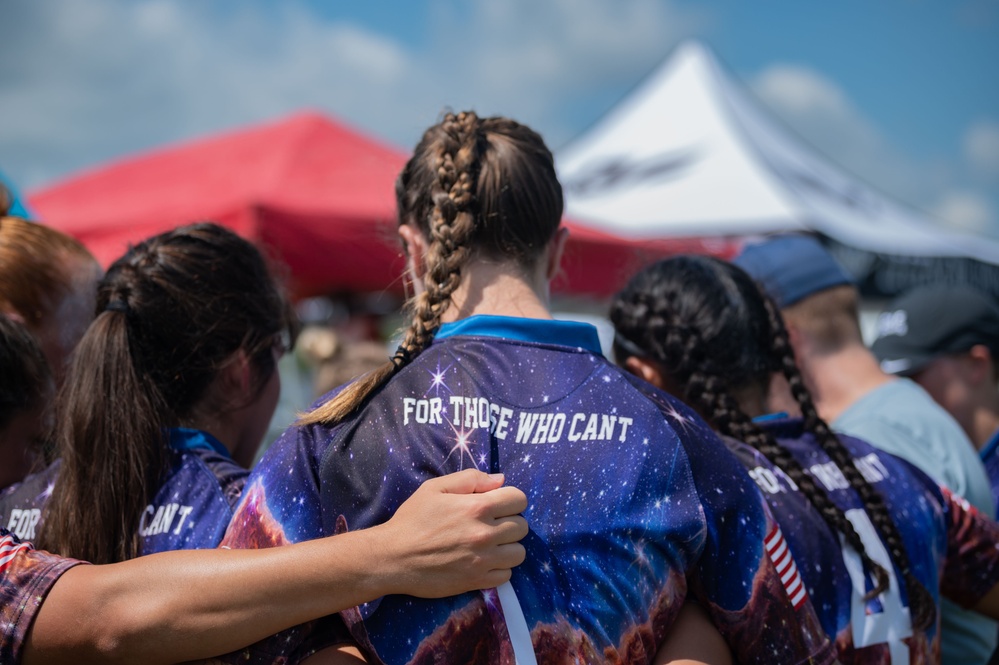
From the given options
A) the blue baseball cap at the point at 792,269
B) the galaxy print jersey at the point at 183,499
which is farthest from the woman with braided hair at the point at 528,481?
the blue baseball cap at the point at 792,269

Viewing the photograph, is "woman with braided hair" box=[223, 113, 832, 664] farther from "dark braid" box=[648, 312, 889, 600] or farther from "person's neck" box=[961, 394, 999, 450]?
"person's neck" box=[961, 394, 999, 450]

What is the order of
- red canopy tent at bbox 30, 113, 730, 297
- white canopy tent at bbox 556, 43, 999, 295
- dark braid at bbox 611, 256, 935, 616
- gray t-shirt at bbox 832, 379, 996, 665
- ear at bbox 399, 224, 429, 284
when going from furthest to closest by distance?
white canopy tent at bbox 556, 43, 999, 295, red canopy tent at bbox 30, 113, 730, 297, gray t-shirt at bbox 832, 379, 996, 665, dark braid at bbox 611, 256, 935, 616, ear at bbox 399, 224, 429, 284

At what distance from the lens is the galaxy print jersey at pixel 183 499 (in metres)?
→ 1.48

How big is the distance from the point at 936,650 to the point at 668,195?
6.78 metres

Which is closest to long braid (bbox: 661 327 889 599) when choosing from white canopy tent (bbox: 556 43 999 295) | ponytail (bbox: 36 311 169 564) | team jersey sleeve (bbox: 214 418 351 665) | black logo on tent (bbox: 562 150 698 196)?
team jersey sleeve (bbox: 214 418 351 665)

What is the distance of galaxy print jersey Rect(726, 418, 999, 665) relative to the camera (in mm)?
1586

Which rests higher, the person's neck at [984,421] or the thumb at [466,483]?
the thumb at [466,483]

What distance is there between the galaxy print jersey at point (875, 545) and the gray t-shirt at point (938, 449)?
9.8 inches

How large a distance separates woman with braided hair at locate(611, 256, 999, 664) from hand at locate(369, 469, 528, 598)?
67 cm

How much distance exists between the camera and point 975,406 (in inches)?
119

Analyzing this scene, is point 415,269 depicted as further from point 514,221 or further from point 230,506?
point 230,506

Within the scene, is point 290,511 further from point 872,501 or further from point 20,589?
→ point 872,501

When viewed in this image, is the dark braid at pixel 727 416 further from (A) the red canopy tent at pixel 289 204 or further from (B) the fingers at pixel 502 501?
(A) the red canopy tent at pixel 289 204

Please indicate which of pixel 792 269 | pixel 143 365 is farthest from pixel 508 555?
Answer: pixel 792 269
